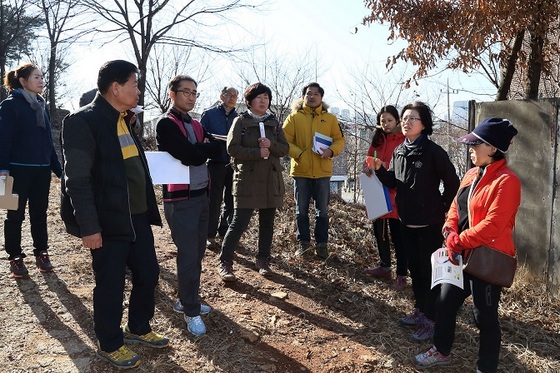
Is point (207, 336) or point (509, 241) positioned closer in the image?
point (509, 241)

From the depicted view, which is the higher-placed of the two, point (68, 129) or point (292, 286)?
point (68, 129)

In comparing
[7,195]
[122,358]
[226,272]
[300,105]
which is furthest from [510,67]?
[7,195]

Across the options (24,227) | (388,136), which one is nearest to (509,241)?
(388,136)

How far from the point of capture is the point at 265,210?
14.7ft

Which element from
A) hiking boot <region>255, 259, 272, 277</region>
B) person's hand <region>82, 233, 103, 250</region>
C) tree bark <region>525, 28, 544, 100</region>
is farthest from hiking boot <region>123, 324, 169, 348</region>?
tree bark <region>525, 28, 544, 100</region>

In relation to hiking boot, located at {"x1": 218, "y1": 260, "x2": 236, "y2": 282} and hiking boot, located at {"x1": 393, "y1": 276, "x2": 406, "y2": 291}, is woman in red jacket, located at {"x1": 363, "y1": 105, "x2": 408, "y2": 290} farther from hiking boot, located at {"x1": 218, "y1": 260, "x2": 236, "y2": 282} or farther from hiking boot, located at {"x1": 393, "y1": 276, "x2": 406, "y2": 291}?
hiking boot, located at {"x1": 218, "y1": 260, "x2": 236, "y2": 282}

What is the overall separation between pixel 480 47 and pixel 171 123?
3190 mm

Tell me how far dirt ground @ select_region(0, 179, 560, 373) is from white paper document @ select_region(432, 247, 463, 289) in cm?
69

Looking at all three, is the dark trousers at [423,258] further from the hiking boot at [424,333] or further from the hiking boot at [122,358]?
the hiking boot at [122,358]

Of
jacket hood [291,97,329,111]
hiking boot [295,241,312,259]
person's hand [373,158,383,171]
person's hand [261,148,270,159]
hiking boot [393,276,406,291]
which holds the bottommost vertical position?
hiking boot [393,276,406,291]

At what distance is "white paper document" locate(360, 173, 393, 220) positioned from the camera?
14.2 feet

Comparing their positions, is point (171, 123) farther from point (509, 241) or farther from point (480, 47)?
point (480, 47)

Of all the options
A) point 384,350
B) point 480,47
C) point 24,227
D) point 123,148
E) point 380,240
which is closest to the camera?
point 123,148

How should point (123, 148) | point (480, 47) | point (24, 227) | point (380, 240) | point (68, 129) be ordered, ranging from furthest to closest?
point (24, 227)
point (380, 240)
point (480, 47)
point (123, 148)
point (68, 129)
